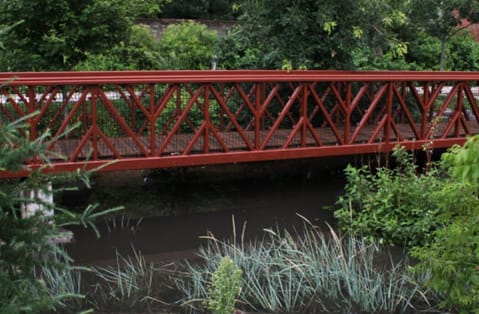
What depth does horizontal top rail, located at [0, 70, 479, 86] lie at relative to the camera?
630 cm

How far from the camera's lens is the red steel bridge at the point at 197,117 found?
650 centimetres

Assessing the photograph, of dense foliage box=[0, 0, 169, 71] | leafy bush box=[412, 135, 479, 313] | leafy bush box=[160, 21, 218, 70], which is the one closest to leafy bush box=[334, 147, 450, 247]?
leafy bush box=[412, 135, 479, 313]

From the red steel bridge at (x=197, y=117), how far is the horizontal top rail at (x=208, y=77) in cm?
1

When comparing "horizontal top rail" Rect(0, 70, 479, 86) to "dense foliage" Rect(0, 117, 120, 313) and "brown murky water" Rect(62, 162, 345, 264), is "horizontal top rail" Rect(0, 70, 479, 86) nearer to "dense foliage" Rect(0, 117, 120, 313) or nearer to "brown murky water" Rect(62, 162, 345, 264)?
"brown murky water" Rect(62, 162, 345, 264)

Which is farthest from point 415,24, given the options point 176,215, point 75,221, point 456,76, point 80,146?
point 75,221

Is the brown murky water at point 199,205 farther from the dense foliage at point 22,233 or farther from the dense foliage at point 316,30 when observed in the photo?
the dense foliage at point 22,233

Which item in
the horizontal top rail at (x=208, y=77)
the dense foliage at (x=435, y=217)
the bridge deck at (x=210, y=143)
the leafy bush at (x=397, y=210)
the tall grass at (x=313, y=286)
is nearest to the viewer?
the dense foliage at (x=435, y=217)

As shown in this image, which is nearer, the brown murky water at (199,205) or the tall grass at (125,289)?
the tall grass at (125,289)

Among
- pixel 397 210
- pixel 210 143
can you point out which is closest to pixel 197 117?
pixel 210 143

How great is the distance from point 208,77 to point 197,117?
180 cm

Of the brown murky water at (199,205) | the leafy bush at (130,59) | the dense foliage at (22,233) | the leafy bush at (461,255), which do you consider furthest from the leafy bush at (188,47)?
the dense foliage at (22,233)

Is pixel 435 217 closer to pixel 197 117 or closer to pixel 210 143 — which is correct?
pixel 210 143

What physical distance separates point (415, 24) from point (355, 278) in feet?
35.1

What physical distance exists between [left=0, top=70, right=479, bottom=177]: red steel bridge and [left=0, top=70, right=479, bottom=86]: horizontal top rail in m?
0.01
